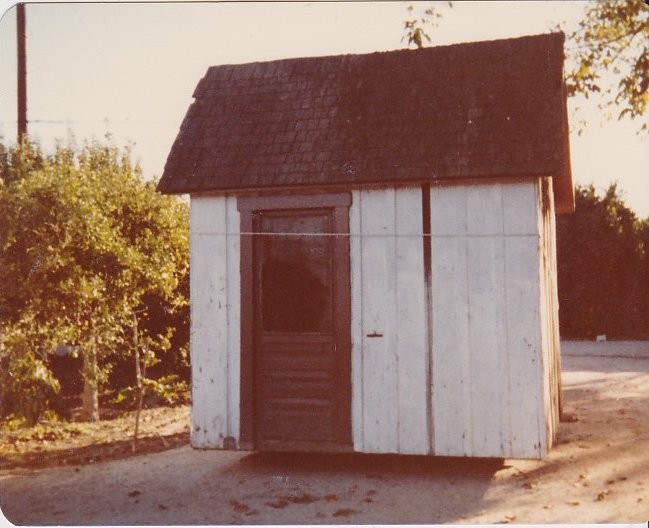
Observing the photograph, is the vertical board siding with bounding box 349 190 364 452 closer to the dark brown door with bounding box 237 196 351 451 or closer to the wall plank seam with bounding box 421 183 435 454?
the dark brown door with bounding box 237 196 351 451

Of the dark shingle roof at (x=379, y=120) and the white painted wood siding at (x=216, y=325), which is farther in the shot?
the white painted wood siding at (x=216, y=325)

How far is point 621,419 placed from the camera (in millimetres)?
9047

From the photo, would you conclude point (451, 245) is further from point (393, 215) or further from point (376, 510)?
point (376, 510)

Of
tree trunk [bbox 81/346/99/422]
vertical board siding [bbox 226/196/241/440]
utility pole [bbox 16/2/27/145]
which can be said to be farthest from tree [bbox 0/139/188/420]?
vertical board siding [bbox 226/196/241/440]

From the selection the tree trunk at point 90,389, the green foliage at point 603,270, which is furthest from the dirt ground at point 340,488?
the green foliage at point 603,270

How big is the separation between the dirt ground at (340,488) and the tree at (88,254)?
1.91 metres

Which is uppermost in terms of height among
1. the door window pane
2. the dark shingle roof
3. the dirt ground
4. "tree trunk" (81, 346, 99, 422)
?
the dark shingle roof

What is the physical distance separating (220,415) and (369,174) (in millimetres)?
3034

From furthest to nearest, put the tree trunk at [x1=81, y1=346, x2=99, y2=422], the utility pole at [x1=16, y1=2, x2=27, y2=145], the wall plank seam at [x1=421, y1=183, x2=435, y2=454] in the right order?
the tree trunk at [x1=81, y1=346, x2=99, y2=422] → the wall plank seam at [x1=421, y1=183, x2=435, y2=454] → the utility pole at [x1=16, y1=2, x2=27, y2=145]

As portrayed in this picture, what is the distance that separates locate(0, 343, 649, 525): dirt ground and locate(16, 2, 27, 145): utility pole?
3.66 m

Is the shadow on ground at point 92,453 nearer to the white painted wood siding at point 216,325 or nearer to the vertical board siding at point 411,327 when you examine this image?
the white painted wood siding at point 216,325

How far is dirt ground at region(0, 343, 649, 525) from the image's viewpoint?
5.69m

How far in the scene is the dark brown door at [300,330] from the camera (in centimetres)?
677

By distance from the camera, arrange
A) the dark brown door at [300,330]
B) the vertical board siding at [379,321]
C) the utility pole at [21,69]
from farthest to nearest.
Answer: the dark brown door at [300,330] → the vertical board siding at [379,321] → the utility pole at [21,69]
